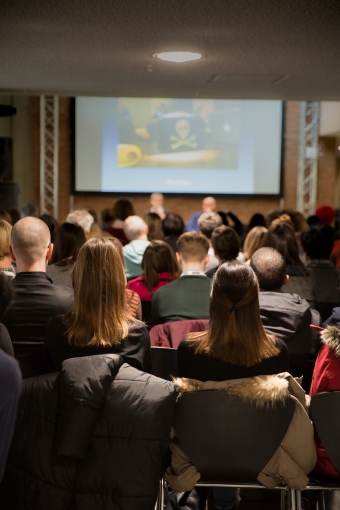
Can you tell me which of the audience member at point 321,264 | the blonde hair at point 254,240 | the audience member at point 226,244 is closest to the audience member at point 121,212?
the blonde hair at point 254,240

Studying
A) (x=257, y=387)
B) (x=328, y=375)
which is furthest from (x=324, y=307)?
(x=257, y=387)

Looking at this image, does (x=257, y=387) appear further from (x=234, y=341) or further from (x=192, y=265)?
(x=192, y=265)

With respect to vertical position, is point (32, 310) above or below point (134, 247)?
below

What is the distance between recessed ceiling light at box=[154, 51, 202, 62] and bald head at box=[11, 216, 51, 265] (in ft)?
8.32

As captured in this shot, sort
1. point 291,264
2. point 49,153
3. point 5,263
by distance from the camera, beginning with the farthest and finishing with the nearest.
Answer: point 49,153 → point 291,264 → point 5,263

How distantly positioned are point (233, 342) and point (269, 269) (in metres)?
0.99

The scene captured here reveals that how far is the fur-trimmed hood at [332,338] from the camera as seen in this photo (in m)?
2.36

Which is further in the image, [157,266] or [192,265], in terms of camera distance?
[157,266]

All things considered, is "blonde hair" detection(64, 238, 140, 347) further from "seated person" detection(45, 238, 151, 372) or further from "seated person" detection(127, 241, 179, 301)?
"seated person" detection(127, 241, 179, 301)

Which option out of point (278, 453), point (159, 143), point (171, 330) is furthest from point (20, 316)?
point (159, 143)

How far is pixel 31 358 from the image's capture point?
2797 millimetres

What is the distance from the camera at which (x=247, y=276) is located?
7.85 feet

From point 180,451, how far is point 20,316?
95 centimetres

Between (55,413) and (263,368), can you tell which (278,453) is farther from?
(55,413)
